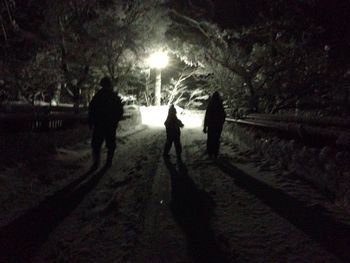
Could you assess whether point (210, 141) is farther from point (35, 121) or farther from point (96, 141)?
point (35, 121)

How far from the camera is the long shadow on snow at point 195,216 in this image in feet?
10.8

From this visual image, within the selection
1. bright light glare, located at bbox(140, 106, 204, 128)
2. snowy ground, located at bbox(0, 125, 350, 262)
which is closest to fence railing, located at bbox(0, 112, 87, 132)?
snowy ground, located at bbox(0, 125, 350, 262)

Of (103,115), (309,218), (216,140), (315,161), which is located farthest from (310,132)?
(103,115)

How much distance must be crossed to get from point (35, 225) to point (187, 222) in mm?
1862

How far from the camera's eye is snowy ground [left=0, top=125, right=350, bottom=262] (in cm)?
327

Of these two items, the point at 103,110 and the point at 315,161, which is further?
the point at 103,110

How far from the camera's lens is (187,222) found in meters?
4.14

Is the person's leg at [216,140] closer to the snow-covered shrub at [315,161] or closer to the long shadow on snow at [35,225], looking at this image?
the snow-covered shrub at [315,161]

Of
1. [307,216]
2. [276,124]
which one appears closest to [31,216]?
[307,216]

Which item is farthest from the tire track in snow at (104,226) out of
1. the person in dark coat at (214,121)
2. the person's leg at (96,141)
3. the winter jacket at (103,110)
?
the person in dark coat at (214,121)

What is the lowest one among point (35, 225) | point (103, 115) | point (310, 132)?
point (35, 225)

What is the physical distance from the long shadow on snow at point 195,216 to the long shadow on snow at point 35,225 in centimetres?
150

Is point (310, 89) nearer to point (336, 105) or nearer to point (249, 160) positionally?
point (336, 105)

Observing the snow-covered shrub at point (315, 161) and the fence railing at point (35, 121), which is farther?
the fence railing at point (35, 121)
